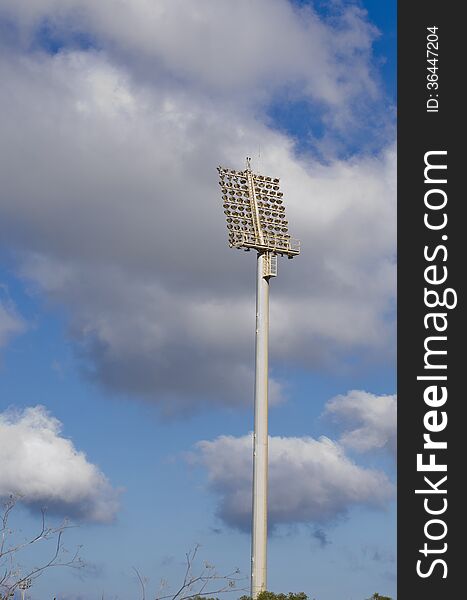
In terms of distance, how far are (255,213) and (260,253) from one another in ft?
10.8

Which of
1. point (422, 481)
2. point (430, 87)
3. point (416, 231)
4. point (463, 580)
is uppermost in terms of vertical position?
point (430, 87)

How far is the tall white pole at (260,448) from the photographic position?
226 feet

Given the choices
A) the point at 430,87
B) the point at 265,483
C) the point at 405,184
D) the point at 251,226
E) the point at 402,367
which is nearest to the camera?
the point at 402,367

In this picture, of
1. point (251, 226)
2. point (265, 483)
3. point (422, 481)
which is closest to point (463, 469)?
point (422, 481)

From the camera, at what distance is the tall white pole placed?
68.9 m

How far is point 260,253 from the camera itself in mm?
78125

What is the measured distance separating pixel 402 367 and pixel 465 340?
2645mm

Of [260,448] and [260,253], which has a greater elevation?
[260,253]

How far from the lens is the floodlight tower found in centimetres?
6988

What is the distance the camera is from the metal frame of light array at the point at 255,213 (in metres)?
77.6

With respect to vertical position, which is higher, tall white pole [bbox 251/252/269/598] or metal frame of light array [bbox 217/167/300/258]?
metal frame of light array [bbox 217/167/300/258]

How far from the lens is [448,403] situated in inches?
1155

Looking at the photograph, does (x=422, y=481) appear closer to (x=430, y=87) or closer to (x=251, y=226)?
(x=430, y=87)

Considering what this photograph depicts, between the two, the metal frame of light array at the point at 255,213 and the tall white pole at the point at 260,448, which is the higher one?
the metal frame of light array at the point at 255,213
